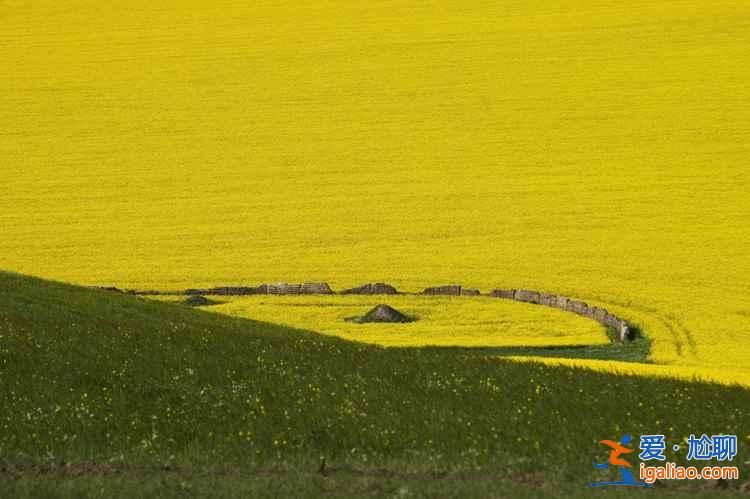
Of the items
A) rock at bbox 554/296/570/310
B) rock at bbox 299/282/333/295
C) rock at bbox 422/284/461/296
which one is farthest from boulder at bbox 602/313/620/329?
rock at bbox 299/282/333/295

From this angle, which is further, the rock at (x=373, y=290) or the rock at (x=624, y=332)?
the rock at (x=373, y=290)

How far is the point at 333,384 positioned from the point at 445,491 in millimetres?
4820

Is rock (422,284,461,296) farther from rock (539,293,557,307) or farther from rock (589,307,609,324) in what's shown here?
rock (589,307,609,324)

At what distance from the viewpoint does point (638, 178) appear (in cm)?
3638

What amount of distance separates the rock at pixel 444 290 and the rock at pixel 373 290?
72cm

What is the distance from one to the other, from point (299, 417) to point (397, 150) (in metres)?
27.0

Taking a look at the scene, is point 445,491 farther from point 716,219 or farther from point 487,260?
point 716,219

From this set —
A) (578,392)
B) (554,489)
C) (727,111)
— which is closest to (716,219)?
(727,111)

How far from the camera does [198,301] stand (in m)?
28.4

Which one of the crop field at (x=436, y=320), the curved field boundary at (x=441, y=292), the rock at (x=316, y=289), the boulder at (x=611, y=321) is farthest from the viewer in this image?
the rock at (x=316, y=289)

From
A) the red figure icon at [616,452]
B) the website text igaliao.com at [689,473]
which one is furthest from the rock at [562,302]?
the website text igaliao.com at [689,473]

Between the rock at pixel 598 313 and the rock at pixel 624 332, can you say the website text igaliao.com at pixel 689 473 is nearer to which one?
the rock at pixel 624 332

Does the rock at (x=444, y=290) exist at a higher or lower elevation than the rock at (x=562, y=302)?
higher

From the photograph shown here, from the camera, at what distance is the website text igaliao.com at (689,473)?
10.9m
